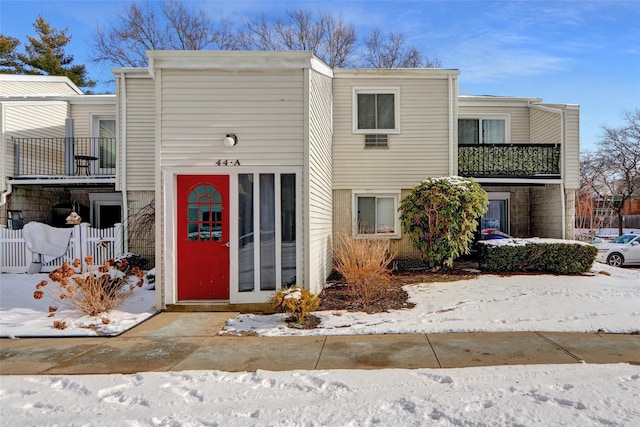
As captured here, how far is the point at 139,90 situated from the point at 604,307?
40.4 ft

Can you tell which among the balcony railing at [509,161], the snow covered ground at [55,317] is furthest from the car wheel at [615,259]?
the snow covered ground at [55,317]

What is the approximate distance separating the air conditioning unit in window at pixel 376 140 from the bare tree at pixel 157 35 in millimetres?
15911

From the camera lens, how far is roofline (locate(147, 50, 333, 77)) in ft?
22.4

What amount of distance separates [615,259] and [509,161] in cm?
590

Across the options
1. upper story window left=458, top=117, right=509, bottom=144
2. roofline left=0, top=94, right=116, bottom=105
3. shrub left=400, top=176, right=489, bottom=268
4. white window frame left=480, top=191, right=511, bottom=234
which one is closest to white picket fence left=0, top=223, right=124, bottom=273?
roofline left=0, top=94, right=116, bottom=105

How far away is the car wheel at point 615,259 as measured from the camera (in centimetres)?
1412

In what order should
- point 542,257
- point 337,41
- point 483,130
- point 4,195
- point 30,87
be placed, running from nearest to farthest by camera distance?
1. point 542,257
2. point 4,195
3. point 483,130
4. point 30,87
5. point 337,41

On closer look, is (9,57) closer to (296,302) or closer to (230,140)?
(230,140)

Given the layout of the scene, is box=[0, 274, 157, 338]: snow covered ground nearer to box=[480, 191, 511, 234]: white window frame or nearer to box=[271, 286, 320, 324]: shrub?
box=[271, 286, 320, 324]: shrub

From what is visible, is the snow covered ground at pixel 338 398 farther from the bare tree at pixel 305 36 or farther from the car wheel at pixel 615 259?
the bare tree at pixel 305 36

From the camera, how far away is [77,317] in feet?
21.6

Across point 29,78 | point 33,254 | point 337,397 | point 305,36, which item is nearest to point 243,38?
point 305,36

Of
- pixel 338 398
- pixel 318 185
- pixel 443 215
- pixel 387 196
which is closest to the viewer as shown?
pixel 338 398

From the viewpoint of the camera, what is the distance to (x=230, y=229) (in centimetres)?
693
